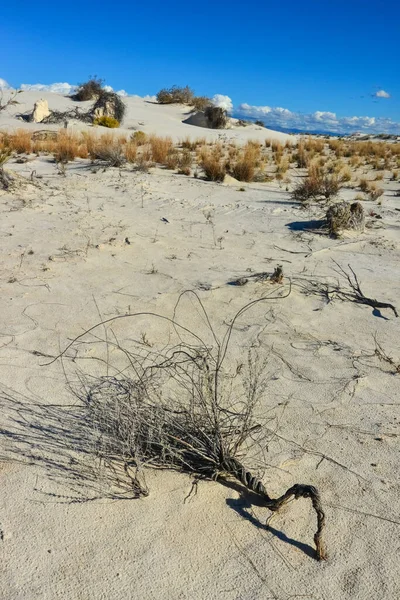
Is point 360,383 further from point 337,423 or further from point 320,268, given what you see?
point 320,268

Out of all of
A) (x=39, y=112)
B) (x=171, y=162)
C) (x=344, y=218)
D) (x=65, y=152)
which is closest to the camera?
(x=344, y=218)

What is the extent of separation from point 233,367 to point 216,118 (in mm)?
22274

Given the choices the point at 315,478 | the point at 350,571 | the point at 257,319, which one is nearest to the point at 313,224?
the point at 257,319

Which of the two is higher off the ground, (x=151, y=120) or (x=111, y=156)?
(x=151, y=120)

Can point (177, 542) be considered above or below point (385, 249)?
below

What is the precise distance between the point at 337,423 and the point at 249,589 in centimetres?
123

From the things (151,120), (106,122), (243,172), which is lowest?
(243,172)

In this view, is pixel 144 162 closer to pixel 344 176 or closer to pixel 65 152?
pixel 65 152

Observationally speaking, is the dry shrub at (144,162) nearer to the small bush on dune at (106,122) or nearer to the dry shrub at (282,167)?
the dry shrub at (282,167)

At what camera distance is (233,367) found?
351 cm

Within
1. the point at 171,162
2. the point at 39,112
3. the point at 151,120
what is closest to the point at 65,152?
the point at 171,162

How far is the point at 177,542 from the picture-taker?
2.11m

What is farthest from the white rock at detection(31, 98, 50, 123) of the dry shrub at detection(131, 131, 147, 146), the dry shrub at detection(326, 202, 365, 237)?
the dry shrub at detection(326, 202, 365, 237)

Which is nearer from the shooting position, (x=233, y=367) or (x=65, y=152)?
(x=233, y=367)
